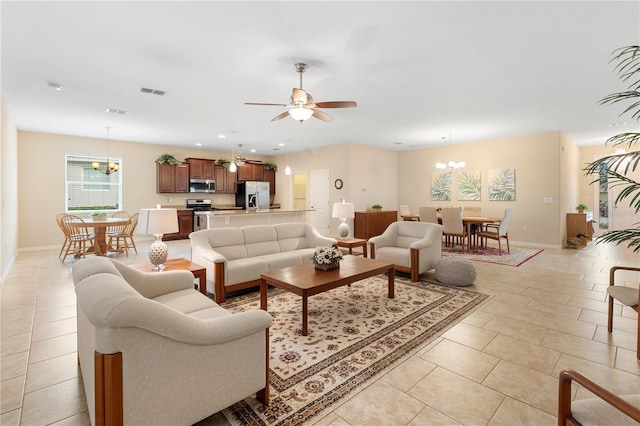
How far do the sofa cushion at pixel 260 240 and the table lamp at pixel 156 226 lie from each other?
1275 mm

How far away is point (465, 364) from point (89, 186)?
9214 mm

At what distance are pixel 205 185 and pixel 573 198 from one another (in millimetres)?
10966

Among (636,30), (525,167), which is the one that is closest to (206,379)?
(636,30)

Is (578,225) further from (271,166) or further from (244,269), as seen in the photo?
(271,166)

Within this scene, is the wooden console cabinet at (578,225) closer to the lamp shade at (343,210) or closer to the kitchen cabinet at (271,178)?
the lamp shade at (343,210)

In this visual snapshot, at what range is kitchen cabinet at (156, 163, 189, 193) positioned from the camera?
8633 millimetres

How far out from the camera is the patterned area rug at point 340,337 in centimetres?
186

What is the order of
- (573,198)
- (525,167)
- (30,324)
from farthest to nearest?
(573,198) < (525,167) < (30,324)

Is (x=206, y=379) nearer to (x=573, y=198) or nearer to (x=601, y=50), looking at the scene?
(x=601, y=50)

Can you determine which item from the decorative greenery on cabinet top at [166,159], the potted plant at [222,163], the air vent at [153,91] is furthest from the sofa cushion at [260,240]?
the potted plant at [222,163]

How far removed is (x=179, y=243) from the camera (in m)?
8.09

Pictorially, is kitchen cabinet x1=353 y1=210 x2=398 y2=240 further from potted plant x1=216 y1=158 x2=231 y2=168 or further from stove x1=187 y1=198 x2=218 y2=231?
stove x1=187 y1=198 x2=218 y2=231

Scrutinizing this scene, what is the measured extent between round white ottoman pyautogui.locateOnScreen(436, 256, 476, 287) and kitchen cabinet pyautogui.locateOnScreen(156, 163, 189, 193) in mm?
7612

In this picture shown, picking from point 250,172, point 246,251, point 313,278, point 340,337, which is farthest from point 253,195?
point 340,337
